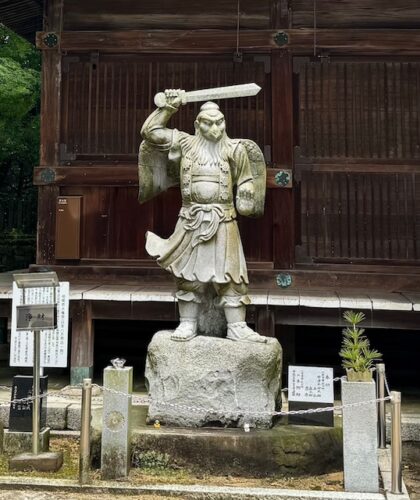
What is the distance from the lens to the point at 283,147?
8750 mm

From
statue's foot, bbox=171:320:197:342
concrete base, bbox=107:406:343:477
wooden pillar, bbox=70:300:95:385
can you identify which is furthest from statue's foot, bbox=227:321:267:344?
wooden pillar, bbox=70:300:95:385

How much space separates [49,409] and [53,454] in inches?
70.2

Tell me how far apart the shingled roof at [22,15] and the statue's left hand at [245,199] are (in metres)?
6.45

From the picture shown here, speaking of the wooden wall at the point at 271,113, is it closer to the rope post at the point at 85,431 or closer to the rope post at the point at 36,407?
the rope post at the point at 36,407

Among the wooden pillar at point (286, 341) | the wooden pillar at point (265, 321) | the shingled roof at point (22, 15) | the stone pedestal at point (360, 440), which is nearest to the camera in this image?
the stone pedestal at point (360, 440)

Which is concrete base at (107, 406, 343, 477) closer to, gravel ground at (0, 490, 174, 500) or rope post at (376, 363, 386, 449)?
gravel ground at (0, 490, 174, 500)

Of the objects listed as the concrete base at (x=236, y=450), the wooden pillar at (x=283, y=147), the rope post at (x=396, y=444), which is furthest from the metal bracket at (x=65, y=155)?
the rope post at (x=396, y=444)

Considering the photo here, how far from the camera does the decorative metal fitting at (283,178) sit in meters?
8.63

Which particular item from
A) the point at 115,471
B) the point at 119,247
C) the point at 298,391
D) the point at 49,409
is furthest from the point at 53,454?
the point at 119,247

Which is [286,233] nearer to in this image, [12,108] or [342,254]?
[342,254]

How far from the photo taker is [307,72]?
29.1 feet

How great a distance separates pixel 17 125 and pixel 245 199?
9409 mm

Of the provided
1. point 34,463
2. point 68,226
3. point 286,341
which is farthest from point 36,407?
point 286,341

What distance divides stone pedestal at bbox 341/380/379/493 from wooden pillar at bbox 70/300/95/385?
462 centimetres
